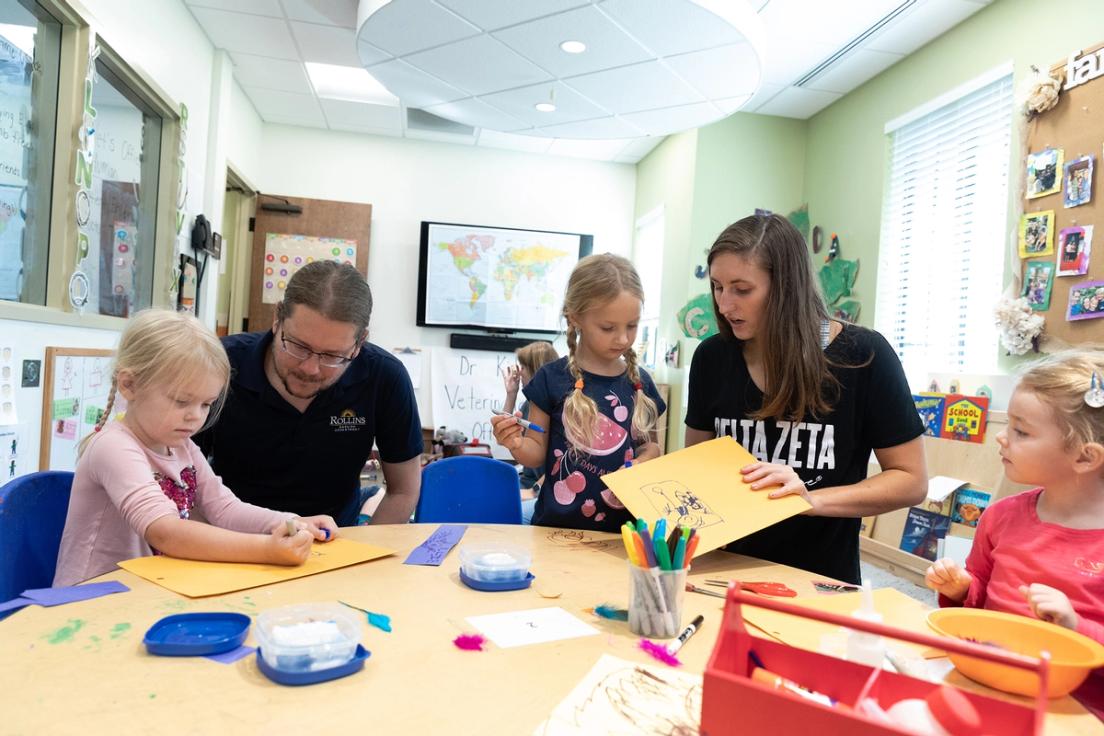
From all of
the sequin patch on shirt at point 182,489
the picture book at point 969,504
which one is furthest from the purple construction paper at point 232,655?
the picture book at point 969,504

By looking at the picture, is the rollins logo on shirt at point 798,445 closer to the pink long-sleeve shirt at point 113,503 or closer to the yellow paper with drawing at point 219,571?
the yellow paper with drawing at point 219,571

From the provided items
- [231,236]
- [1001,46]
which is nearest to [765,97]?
[1001,46]

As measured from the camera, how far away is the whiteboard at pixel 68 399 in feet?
7.65

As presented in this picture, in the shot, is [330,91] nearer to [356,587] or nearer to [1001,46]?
[1001,46]

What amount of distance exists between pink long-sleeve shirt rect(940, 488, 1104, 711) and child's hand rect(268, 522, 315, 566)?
1060 millimetres

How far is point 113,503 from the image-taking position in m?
1.24

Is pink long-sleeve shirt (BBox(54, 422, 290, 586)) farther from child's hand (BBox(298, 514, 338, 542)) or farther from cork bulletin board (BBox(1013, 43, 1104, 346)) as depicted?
cork bulletin board (BBox(1013, 43, 1104, 346))

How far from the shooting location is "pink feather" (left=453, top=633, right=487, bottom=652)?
2.89 ft

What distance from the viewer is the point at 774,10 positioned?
10.1 ft

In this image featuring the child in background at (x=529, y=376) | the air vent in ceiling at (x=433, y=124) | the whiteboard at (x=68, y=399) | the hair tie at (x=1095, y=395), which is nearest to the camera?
the hair tie at (x=1095, y=395)

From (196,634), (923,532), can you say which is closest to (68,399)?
(196,634)

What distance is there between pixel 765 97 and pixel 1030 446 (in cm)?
333

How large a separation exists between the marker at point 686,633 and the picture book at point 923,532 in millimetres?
2369

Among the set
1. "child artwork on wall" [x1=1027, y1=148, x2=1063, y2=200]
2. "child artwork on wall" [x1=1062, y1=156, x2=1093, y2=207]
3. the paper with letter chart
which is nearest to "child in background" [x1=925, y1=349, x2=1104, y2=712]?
the paper with letter chart
